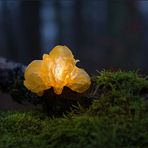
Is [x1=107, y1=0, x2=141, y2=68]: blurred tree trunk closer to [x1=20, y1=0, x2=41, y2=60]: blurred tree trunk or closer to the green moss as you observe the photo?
[x1=20, y1=0, x2=41, y2=60]: blurred tree trunk

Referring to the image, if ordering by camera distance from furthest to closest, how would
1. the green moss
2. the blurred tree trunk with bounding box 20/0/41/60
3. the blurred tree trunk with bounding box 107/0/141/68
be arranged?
the blurred tree trunk with bounding box 107/0/141/68
the blurred tree trunk with bounding box 20/0/41/60
the green moss

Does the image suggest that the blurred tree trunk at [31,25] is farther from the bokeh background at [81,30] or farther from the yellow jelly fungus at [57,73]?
the yellow jelly fungus at [57,73]

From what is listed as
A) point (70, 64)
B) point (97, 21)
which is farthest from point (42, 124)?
point (97, 21)

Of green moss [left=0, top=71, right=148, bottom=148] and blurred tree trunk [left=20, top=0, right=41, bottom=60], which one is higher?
green moss [left=0, top=71, right=148, bottom=148]

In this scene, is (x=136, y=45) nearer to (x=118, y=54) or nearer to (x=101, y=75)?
(x=118, y=54)

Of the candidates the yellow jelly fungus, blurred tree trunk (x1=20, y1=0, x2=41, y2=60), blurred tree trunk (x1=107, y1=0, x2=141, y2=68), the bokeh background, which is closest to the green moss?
the yellow jelly fungus

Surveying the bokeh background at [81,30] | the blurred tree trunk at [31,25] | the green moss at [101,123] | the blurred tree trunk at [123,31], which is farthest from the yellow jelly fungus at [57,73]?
the blurred tree trunk at [123,31]

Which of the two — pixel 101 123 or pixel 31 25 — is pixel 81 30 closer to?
pixel 31 25
